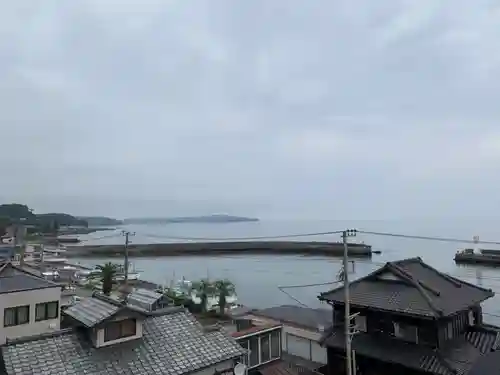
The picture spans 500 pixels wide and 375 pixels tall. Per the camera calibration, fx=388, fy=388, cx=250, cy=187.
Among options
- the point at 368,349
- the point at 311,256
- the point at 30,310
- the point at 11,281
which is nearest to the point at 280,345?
the point at 368,349

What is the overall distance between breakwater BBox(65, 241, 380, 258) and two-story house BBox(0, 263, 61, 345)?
56258mm

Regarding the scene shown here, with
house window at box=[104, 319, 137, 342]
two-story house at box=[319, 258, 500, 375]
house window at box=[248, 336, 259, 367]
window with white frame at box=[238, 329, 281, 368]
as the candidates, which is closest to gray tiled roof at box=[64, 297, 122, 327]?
house window at box=[104, 319, 137, 342]

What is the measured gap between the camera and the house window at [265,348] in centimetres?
1197

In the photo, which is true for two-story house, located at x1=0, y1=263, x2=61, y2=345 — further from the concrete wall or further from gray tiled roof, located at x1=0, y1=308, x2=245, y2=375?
gray tiled roof, located at x1=0, y1=308, x2=245, y2=375

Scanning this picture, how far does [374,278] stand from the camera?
11289 millimetres

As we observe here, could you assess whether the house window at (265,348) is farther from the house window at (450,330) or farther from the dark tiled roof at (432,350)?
the house window at (450,330)

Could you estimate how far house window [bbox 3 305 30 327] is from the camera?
11.1 m

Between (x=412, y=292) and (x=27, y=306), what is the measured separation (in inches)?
433

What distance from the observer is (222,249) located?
250 ft

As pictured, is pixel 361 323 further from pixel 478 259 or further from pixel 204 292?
pixel 478 259

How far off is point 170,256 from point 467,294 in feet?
207

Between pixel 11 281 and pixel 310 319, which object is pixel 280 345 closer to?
pixel 310 319

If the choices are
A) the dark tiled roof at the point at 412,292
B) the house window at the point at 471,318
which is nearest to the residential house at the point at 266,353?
the dark tiled roof at the point at 412,292

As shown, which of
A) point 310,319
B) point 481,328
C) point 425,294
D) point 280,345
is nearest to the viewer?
point 425,294
